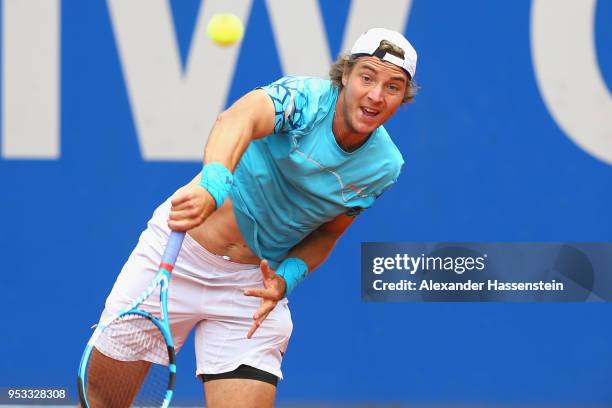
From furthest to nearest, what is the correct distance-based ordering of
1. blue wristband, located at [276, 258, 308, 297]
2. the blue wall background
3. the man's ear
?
the blue wall background, blue wristband, located at [276, 258, 308, 297], the man's ear

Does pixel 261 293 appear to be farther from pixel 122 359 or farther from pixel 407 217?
pixel 407 217

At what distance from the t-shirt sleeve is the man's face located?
99mm

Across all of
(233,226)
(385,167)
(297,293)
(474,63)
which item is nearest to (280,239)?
(233,226)

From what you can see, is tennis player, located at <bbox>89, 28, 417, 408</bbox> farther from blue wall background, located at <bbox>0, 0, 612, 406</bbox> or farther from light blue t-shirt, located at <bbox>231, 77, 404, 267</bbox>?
blue wall background, located at <bbox>0, 0, 612, 406</bbox>

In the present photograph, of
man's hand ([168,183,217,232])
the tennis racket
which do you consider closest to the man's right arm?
man's hand ([168,183,217,232])

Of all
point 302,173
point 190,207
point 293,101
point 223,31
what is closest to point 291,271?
point 302,173

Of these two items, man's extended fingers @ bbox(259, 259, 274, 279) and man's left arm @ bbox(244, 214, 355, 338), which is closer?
man's extended fingers @ bbox(259, 259, 274, 279)

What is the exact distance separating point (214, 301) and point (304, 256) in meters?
0.32

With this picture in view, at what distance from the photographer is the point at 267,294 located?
131 inches

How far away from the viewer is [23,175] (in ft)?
16.8

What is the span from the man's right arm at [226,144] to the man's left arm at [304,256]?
50cm

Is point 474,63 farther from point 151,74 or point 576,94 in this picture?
point 151,74

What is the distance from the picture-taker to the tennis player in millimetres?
3189

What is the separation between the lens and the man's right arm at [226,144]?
270cm
